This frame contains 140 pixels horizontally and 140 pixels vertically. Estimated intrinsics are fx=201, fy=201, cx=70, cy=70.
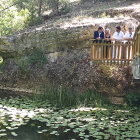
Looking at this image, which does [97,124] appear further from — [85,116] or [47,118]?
[47,118]

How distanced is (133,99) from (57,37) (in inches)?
217

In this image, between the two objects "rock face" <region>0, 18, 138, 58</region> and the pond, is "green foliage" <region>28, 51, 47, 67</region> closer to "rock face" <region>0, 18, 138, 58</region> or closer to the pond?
"rock face" <region>0, 18, 138, 58</region>

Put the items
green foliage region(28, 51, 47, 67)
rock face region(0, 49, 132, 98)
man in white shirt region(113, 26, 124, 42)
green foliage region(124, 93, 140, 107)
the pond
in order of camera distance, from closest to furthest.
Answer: the pond < man in white shirt region(113, 26, 124, 42) < green foliage region(124, 93, 140, 107) < rock face region(0, 49, 132, 98) < green foliage region(28, 51, 47, 67)

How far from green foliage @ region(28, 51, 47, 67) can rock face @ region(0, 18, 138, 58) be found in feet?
1.10

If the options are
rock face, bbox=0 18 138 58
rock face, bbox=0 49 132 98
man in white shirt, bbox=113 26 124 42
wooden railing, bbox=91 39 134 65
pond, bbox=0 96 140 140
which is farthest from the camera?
rock face, bbox=0 18 138 58

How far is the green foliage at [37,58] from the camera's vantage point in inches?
456

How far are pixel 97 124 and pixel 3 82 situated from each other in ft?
24.2

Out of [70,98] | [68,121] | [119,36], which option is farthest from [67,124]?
[119,36]

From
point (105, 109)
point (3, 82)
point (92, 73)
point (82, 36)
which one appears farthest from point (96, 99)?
point (3, 82)

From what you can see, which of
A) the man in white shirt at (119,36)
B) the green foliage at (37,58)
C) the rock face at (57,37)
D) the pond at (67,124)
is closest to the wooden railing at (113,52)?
the man in white shirt at (119,36)

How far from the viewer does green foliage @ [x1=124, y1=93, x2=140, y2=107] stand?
335 inches

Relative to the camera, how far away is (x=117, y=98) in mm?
9516

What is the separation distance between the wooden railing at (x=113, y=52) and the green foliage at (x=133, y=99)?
169 centimetres

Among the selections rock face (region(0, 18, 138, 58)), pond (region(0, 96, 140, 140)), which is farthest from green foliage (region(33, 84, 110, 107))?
rock face (region(0, 18, 138, 58))
